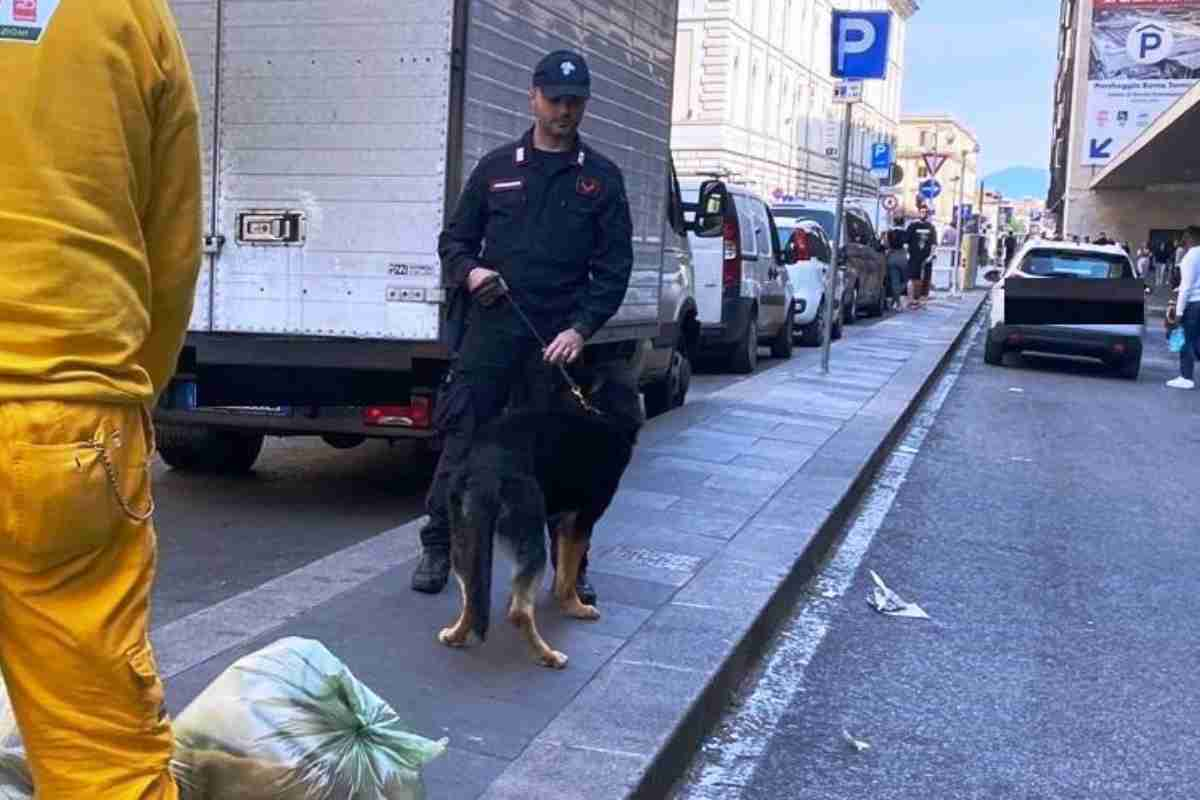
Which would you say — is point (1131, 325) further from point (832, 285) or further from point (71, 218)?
point (71, 218)

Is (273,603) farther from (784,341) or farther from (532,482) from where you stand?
(784,341)

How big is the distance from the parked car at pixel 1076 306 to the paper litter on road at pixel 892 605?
11.8 meters

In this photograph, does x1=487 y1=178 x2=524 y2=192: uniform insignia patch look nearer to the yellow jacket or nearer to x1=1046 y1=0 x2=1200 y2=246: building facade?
the yellow jacket

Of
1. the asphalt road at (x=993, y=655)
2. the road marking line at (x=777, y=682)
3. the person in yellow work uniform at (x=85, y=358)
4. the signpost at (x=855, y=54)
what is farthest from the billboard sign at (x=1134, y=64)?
the person in yellow work uniform at (x=85, y=358)

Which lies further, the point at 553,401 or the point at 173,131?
the point at 553,401

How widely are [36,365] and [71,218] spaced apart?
22 centimetres

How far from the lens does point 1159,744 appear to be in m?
4.62

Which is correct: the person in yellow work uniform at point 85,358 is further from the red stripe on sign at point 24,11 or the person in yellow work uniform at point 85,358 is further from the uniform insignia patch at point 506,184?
the uniform insignia patch at point 506,184

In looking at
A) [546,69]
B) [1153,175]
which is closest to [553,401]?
[546,69]

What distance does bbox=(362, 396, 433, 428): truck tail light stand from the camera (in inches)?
262

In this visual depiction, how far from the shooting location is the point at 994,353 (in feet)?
60.9

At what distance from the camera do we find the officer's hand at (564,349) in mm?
4656

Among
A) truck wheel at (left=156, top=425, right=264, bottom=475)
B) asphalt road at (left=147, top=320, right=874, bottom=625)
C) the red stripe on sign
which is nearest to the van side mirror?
asphalt road at (left=147, top=320, right=874, bottom=625)

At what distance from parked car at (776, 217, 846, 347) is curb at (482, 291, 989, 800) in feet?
34.9
